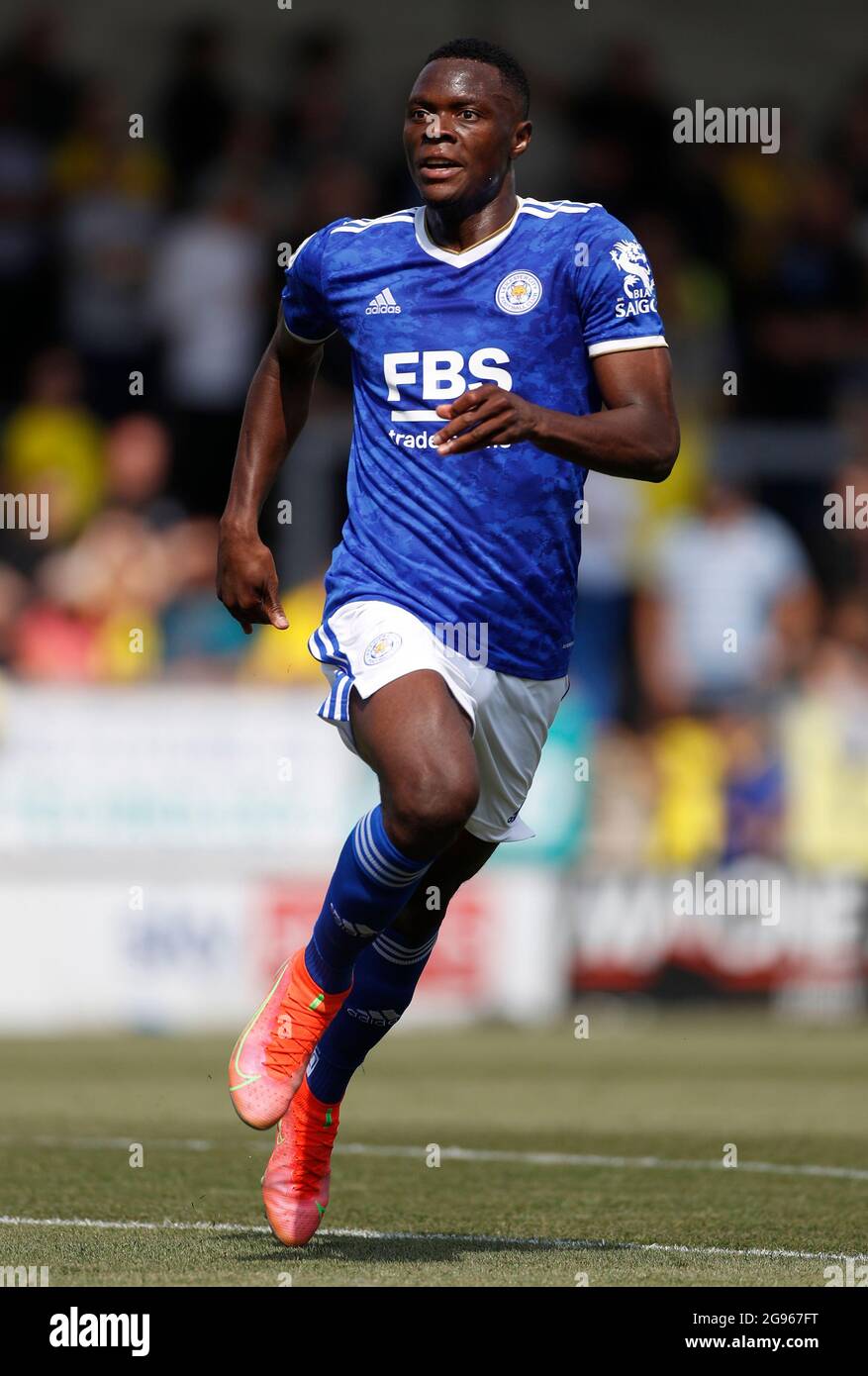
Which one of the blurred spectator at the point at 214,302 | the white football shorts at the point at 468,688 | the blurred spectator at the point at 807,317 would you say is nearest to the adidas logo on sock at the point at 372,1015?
the white football shorts at the point at 468,688

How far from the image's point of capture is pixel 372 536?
6055 millimetres

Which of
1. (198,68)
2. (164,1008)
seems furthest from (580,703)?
(198,68)

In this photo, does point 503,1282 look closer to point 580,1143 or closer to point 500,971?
point 580,1143

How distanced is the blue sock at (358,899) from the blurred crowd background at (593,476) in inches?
285

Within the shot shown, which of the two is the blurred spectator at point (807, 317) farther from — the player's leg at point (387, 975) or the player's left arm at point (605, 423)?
the player's left arm at point (605, 423)

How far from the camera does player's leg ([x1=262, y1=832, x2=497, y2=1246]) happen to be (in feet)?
19.2

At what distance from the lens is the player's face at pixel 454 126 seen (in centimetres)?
588

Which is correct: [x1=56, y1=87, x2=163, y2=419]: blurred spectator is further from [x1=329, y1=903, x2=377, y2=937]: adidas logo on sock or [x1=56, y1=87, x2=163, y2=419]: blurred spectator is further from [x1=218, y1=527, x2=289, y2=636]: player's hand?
[x1=329, y1=903, x2=377, y2=937]: adidas logo on sock

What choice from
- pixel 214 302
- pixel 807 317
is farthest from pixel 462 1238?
pixel 807 317

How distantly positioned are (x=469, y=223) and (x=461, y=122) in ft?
0.88

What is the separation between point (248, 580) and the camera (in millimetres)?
6094

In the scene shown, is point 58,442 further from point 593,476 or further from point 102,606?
point 593,476

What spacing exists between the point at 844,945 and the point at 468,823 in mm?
7638
